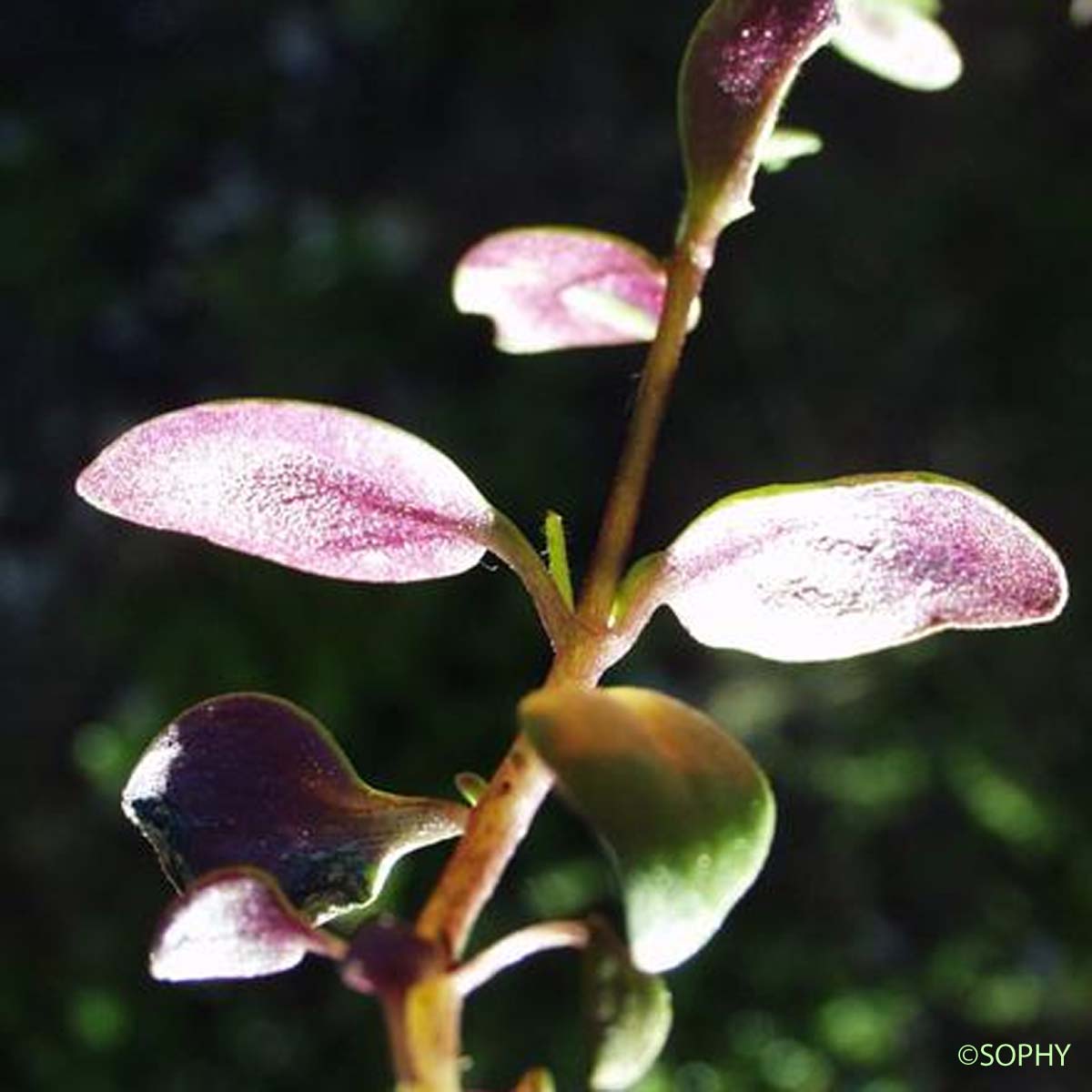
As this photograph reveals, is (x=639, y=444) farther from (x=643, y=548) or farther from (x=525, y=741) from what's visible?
(x=643, y=548)

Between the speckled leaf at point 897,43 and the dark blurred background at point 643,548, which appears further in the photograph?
the dark blurred background at point 643,548

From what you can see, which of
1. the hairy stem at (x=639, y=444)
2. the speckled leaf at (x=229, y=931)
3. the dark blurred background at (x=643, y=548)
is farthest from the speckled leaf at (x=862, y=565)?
the dark blurred background at (x=643, y=548)

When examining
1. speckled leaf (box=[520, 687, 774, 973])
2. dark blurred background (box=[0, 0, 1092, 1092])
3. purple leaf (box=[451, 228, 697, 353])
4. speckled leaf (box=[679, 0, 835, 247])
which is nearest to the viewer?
speckled leaf (box=[520, 687, 774, 973])

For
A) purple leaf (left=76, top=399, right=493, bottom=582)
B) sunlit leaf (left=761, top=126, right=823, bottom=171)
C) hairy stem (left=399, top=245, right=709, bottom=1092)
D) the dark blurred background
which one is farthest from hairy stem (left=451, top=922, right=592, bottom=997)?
the dark blurred background

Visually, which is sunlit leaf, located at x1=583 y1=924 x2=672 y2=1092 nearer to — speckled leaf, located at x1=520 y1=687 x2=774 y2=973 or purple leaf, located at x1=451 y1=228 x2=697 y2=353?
speckled leaf, located at x1=520 y1=687 x2=774 y2=973

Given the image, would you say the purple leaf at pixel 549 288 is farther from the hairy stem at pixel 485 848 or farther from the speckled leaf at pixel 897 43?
the hairy stem at pixel 485 848

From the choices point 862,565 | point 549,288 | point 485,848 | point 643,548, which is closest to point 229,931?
point 485,848

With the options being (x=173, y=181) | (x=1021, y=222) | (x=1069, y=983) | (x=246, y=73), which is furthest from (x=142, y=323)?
(x=1069, y=983)
